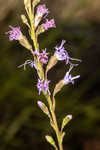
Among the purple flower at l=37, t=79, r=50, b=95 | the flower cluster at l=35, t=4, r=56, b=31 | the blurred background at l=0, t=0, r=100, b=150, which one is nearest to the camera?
the purple flower at l=37, t=79, r=50, b=95

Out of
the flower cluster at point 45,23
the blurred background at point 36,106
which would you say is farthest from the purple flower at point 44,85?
the blurred background at point 36,106

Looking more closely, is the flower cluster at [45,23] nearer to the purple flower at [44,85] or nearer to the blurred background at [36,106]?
the purple flower at [44,85]

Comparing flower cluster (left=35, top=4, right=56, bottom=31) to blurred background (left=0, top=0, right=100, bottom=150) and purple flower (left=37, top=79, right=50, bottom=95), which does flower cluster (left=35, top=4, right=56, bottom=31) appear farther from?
blurred background (left=0, top=0, right=100, bottom=150)

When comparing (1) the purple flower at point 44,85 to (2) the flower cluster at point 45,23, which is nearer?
(1) the purple flower at point 44,85

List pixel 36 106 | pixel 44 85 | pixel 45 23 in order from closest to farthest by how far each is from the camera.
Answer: pixel 44 85
pixel 45 23
pixel 36 106

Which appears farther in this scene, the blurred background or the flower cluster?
the blurred background

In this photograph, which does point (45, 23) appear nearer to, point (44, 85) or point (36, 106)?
point (44, 85)

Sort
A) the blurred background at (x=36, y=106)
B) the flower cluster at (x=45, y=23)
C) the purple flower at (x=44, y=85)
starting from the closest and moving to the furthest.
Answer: the purple flower at (x=44, y=85)
the flower cluster at (x=45, y=23)
the blurred background at (x=36, y=106)

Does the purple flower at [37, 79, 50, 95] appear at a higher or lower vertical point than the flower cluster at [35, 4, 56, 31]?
lower

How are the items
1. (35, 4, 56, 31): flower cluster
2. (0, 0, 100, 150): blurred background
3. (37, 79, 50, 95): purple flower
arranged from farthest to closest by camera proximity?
(0, 0, 100, 150): blurred background → (35, 4, 56, 31): flower cluster → (37, 79, 50, 95): purple flower

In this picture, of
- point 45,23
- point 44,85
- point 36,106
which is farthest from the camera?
point 36,106

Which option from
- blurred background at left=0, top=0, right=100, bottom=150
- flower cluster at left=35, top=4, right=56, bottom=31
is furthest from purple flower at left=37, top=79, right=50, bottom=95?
blurred background at left=0, top=0, right=100, bottom=150

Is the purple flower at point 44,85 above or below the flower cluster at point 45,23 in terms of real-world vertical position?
below

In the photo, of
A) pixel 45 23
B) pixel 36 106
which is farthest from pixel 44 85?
pixel 36 106
